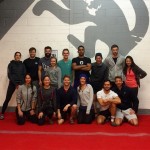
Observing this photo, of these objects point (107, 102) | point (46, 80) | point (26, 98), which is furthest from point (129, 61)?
point (26, 98)

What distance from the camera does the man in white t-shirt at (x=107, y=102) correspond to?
507 cm

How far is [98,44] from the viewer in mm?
5941

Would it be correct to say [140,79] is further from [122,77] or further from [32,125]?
[32,125]

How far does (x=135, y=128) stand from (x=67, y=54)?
2074 mm

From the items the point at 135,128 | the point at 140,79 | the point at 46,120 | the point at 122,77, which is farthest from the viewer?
the point at 140,79

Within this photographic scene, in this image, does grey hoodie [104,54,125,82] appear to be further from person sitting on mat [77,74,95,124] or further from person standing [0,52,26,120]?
person standing [0,52,26,120]

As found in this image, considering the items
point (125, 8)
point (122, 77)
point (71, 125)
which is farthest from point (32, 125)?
point (125, 8)

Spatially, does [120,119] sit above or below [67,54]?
below

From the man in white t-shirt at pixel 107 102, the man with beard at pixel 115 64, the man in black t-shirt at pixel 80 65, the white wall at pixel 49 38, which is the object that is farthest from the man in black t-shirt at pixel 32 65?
the man with beard at pixel 115 64

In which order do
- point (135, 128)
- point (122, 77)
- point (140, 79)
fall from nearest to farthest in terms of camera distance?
1. point (135, 128)
2. point (122, 77)
3. point (140, 79)

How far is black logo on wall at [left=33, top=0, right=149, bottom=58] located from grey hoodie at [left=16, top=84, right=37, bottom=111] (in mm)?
1567

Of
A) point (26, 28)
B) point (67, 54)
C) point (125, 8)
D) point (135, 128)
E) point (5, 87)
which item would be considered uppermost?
point (125, 8)

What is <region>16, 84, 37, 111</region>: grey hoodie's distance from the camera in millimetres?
5191

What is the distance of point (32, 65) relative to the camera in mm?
5680
